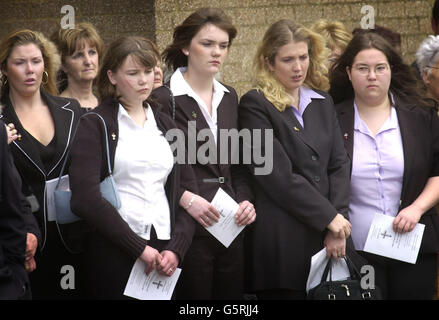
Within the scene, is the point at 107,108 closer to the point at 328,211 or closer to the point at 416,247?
the point at 328,211

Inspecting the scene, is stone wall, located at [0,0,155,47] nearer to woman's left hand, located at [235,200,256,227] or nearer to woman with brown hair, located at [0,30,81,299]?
woman with brown hair, located at [0,30,81,299]

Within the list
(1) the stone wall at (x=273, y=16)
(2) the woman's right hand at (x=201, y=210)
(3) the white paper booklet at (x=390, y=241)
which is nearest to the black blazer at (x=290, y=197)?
(3) the white paper booklet at (x=390, y=241)

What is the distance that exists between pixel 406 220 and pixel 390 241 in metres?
0.15

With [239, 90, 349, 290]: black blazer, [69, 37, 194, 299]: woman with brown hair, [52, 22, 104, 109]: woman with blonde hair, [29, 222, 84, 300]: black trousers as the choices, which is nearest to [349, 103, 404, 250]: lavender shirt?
[239, 90, 349, 290]: black blazer

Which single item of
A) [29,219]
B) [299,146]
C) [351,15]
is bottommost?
[29,219]

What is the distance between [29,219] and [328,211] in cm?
163

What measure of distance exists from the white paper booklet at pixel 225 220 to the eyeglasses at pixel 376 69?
3.73ft

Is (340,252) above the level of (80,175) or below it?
below

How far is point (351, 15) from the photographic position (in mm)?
7230

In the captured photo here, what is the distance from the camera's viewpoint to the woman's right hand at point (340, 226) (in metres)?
4.14

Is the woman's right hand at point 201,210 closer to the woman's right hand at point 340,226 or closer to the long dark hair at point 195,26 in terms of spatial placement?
the woman's right hand at point 340,226

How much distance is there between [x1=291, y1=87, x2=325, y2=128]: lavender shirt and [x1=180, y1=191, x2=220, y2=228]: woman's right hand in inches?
29.7

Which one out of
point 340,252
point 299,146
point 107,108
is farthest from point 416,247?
point 107,108

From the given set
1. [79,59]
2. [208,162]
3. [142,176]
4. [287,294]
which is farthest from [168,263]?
[79,59]
